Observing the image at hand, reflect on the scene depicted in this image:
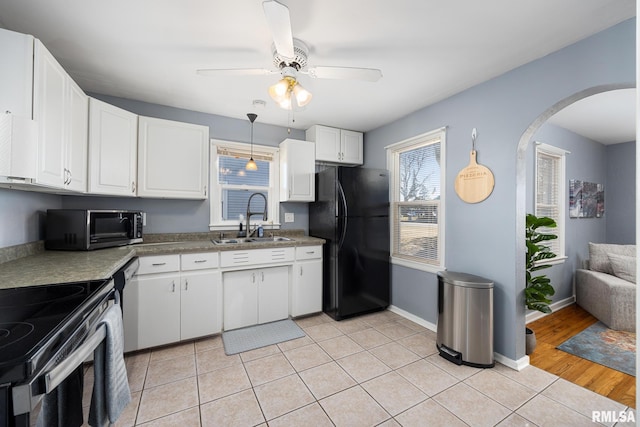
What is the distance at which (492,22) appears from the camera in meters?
1.60

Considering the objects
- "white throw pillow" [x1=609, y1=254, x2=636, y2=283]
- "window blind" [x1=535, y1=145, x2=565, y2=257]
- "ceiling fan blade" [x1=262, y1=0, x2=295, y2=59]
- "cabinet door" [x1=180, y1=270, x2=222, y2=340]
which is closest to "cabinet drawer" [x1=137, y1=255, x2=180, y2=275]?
"cabinet door" [x1=180, y1=270, x2=222, y2=340]

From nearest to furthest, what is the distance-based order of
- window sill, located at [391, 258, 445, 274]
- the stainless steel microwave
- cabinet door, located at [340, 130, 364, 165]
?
1. the stainless steel microwave
2. window sill, located at [391, 258, 445, 274]
3. cabinet door, located at [340, 130, 364, 165]

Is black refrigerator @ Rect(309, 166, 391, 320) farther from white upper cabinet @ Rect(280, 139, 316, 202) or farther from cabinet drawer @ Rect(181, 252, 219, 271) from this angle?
cabinet drawer @ Rect(181, 252, 219, 271)

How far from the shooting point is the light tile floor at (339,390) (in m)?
1.58

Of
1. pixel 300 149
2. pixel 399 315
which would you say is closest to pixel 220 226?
pixel 300 149

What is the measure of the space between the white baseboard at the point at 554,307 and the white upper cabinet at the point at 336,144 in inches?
112

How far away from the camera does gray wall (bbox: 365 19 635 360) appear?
1672 millimetres

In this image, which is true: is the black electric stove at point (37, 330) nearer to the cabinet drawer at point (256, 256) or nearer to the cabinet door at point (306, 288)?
the cabinet drawer at point (256, 256)

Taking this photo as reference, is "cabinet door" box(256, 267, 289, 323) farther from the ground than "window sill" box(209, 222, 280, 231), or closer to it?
closer to it

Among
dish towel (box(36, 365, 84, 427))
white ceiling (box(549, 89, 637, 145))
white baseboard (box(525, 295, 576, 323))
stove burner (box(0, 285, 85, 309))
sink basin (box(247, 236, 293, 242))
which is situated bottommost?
white baseboard (box(525, 295, 576, 323))

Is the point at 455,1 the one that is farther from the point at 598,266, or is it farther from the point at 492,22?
the point at 598,266

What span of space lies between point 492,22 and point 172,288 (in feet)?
10.4

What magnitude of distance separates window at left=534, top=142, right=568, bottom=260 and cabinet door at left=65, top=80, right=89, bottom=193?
15.4ft

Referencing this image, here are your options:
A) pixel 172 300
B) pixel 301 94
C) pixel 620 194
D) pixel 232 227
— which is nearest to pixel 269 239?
pixel 232 227
